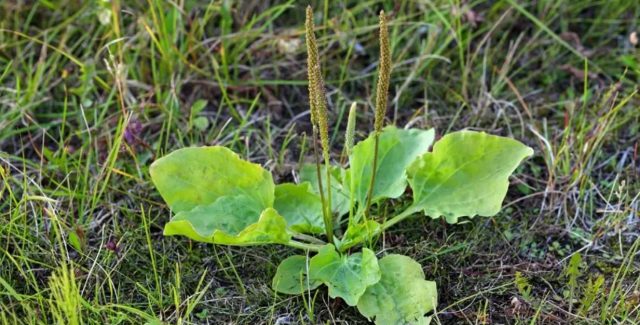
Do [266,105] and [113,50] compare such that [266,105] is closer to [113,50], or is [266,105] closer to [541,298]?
[113,50]

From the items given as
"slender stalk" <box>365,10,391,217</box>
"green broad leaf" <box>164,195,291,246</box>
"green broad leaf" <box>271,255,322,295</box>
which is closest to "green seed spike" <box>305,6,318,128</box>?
"slender stalk" <box>365,10,391,217</box>

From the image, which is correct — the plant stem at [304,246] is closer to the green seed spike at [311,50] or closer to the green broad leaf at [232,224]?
the green broad leaf at [232,224]

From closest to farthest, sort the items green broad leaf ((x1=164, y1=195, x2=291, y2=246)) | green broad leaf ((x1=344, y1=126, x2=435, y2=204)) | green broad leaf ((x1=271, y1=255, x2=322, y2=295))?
green broad leaf ((x1=164, y1=195, x2=291, y2=246)), green broad leaf ((x1=271, y1=255, x2=322, y2=295)), green broad leaf ((x1=344, y1=126, x2=435, y2=204))

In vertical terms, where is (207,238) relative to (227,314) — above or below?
above

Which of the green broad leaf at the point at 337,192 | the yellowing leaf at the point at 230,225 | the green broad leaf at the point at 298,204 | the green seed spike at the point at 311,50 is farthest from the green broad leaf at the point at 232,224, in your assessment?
the green seed spike at the point at 311,50

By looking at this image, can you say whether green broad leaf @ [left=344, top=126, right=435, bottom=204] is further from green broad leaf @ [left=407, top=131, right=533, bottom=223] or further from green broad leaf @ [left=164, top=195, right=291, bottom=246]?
green broad leaf @ [left=164, top=195, right=291, bottom=246]

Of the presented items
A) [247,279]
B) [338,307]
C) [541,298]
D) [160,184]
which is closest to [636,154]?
[541,298]
